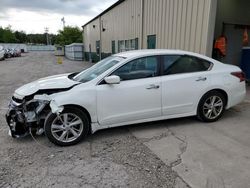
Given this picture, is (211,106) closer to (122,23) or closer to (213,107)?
(213,107)

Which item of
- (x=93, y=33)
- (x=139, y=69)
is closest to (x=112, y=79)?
(x=139, y=69)

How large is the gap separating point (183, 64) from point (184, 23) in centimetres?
386

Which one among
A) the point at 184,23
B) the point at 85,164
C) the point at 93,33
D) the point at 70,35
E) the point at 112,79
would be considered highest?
the point at 70,35

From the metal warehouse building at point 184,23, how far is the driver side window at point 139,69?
348 centimetres

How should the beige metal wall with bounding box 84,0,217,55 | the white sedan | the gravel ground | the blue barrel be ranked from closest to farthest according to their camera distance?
the gravel ground, the white sedan, the beige metal wall with bounding box 84,0,217,55, the blue barrel

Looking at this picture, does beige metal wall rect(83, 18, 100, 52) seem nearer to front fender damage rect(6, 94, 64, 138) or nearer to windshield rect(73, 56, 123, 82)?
windshield rect(73, 56, 123, 82)

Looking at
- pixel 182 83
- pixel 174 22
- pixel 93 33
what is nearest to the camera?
pixel 182 83

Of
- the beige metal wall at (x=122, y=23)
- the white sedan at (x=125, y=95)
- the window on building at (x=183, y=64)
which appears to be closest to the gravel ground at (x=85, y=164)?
the white sedan at (x=125, y=95)

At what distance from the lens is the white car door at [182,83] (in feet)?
13.9

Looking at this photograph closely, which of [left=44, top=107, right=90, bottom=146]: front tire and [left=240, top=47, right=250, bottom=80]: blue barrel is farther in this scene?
[left=240, top=47, right=250, bottom=80]: blue barrel

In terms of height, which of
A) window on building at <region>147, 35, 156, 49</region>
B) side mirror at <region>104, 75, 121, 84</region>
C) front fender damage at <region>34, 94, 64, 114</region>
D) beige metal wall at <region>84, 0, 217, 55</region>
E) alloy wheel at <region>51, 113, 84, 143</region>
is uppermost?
beige metal wall at <region>84, 0, 217, 55</region>

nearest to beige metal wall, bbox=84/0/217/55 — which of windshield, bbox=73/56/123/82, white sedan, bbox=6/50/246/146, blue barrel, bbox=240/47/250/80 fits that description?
white sedan, bbox=6/50/246/146

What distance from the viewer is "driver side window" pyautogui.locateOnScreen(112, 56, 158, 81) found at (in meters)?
4.03

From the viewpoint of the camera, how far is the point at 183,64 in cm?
446
